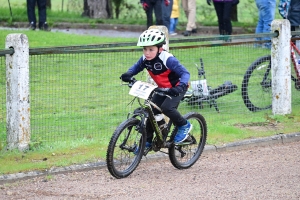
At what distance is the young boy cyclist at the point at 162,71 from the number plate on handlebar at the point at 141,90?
18cm

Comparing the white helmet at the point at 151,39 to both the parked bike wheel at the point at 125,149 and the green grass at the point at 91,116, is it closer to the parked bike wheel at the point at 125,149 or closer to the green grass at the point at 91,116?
the parked bike wheel at the point at 125,149

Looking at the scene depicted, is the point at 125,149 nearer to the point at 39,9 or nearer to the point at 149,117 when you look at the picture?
the point at 149,117

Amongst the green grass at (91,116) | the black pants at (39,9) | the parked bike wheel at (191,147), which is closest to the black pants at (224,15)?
the black pants at (39,9)

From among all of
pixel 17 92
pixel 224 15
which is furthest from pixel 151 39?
pixel 224 15

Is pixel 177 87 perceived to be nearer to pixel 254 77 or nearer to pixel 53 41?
pixel 254 77

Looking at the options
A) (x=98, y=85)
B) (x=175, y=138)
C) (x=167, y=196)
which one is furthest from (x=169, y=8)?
(x=167, y=196)

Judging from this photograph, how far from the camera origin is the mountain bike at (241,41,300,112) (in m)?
12.6

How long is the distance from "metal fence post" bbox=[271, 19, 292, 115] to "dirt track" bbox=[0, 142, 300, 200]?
2.30 m

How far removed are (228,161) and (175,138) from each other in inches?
33.4

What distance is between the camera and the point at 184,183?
29.1 ft

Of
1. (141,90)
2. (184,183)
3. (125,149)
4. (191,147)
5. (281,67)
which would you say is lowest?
(184,183)

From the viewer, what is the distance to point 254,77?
12633 millimetres

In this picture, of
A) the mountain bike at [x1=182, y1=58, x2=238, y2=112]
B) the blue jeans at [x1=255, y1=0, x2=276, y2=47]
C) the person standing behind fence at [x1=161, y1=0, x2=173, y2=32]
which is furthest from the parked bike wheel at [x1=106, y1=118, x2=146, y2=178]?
the person standing behind fence at [x1=161, y1=0, x2=173, y2=32]

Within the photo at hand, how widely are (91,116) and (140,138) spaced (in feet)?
6.88
